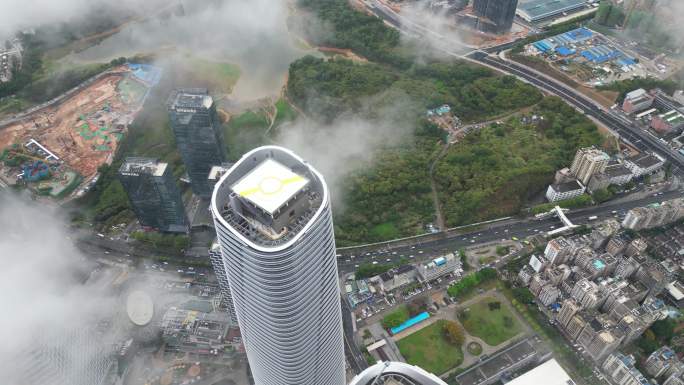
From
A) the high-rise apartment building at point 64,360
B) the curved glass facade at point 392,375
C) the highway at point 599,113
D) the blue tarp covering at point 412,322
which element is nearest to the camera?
the curved glass facade at point 392,375

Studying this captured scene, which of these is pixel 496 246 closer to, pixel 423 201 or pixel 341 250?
pixel 423 201

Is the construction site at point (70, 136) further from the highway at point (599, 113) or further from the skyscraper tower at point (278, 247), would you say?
the highway at point (599, 113)

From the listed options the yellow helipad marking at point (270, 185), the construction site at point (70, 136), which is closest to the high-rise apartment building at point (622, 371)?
the yellow helipad marking at point (270, 185)

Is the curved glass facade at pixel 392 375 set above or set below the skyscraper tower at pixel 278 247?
below

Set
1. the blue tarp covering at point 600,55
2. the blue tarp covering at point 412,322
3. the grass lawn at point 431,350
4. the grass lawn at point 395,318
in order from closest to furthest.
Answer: the grass lawn at point 431,350, the blue tarp covering at point 412,322, the grass lawn at point 395,318, the blue tarp covering at point 600,55

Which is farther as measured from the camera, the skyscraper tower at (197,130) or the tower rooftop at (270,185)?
the skyscraper tower at (197,130)

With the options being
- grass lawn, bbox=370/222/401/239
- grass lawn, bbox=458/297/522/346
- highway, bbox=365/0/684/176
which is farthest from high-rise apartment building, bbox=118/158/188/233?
highway, bbox=365/0/684/176
